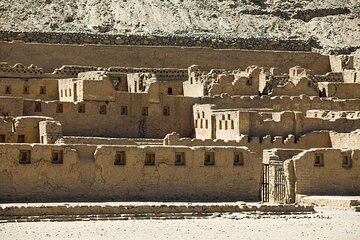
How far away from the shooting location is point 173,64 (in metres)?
51.4

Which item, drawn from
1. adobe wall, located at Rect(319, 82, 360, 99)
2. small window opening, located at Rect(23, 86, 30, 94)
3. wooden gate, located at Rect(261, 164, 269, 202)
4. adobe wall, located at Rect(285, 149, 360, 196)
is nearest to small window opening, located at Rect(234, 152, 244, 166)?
wooden gate, located at Rect(261, 164, 269, 202)

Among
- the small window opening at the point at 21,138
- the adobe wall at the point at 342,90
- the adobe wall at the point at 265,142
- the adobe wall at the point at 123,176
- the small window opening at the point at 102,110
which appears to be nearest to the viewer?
the adobe wall at the point at 123,176

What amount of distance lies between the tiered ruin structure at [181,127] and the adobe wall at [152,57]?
0.07 meters

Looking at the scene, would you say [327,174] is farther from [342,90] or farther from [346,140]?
[342,90]

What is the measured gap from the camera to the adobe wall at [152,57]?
49.1 metres

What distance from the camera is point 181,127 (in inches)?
1713

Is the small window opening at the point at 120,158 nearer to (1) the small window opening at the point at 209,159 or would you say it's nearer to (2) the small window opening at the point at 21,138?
(1) the small window opening at the point at 209,159

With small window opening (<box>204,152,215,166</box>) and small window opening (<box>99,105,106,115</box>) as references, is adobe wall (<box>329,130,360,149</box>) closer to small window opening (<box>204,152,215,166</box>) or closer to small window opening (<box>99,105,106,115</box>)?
small window opening (<box>204,152,215,166</box>)

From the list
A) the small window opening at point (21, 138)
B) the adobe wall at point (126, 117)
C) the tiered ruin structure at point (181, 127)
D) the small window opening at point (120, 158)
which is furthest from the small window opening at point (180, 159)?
the adobe wall at point (126, 117)

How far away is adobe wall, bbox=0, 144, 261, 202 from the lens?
99.6ft

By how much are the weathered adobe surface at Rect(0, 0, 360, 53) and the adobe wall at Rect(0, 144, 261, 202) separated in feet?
73.7

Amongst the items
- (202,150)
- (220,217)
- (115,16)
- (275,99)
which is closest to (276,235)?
(220,217)

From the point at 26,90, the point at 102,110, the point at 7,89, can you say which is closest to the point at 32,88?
the point at 26,90

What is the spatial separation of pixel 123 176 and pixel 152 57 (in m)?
20.6
